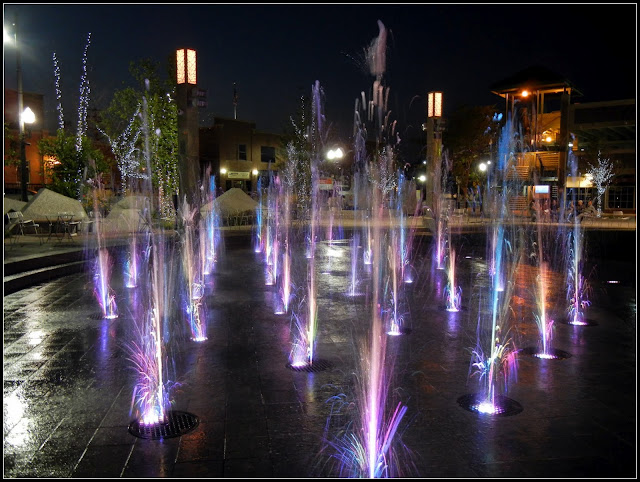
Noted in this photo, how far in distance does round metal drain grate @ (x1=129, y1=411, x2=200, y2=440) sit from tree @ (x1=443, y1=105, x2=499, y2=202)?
149ft

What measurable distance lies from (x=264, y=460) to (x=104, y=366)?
9.44 ft

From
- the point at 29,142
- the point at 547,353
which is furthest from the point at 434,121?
the point at 29,142

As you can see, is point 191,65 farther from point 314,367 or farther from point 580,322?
point 580,322

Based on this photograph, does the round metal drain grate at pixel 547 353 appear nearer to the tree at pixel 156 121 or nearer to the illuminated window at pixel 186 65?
the illuminated window at pixel 186 65

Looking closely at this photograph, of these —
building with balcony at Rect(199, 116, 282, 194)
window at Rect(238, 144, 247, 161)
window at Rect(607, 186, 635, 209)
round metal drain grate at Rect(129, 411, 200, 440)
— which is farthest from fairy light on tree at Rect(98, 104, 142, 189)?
window at Rect(607, 186, 635, 209)

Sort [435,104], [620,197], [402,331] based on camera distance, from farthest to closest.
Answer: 1. [620,197]
2. [435,104]
3. [402,331]

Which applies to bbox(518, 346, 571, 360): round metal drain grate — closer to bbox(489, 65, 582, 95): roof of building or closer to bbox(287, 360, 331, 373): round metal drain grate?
bbox(287, 360, 331, 373): round metal drain grate

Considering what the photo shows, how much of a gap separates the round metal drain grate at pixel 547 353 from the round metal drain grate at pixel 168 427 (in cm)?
408

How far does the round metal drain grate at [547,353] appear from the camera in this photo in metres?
6.09

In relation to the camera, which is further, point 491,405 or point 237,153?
point 237,153

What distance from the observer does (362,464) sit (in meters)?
3.63

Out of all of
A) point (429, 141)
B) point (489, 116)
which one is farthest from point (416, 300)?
→ point (489, 116)

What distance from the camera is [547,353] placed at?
20.5 feet

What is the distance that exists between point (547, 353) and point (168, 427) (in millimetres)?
4513
